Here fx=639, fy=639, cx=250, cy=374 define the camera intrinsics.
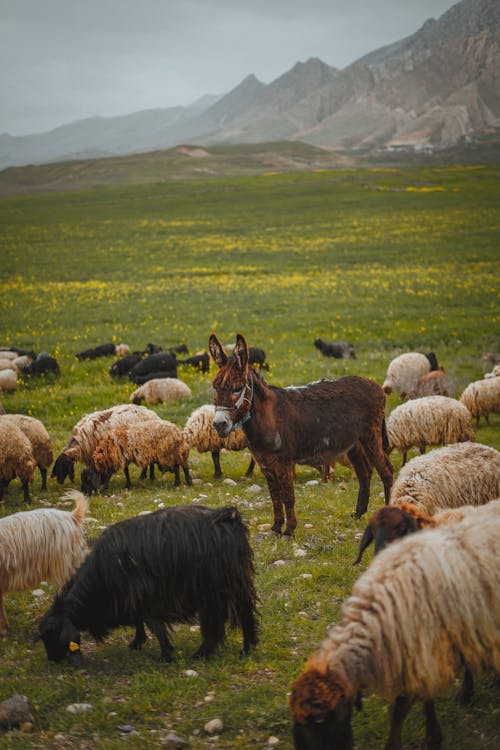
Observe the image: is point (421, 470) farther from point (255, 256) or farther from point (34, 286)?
point (255, 256)

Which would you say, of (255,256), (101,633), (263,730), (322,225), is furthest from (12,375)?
(322,225)

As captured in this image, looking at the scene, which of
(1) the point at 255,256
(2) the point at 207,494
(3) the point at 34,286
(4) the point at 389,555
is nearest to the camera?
(4) the point at 389,555

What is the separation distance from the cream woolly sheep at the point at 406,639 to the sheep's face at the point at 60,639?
2.52 m

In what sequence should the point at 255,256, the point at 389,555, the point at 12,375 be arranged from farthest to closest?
the point at 255,256
the point at 12,375
the point at 389,555

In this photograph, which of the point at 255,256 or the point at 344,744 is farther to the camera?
the point at 255,256

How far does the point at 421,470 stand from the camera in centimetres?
739

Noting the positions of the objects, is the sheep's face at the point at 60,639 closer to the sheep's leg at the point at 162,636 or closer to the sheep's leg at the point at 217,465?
the sheep's leg at the point at 162,636

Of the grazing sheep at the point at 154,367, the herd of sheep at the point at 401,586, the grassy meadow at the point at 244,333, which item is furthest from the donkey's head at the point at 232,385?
the grazing sheep at the point at 154,367

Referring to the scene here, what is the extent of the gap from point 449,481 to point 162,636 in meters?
3.57

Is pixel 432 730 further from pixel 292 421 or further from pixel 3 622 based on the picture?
pixel 292 421

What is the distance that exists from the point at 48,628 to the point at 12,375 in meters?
13.5

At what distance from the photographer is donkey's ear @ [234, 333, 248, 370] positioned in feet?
25.4

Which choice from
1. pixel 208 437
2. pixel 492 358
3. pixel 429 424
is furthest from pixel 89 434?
pixel 492 358

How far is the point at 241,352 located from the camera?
25.6 feet
